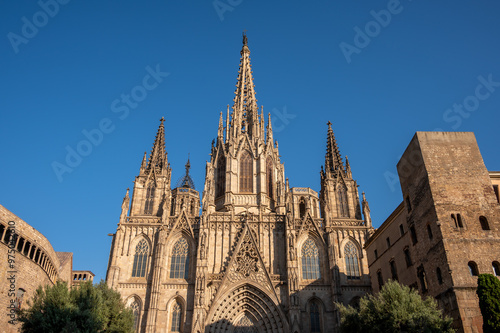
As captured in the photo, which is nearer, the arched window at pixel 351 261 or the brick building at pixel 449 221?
the brick building at pixel 449 221

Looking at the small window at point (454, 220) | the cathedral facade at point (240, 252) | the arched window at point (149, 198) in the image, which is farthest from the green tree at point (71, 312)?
the small window at point (454, 220)

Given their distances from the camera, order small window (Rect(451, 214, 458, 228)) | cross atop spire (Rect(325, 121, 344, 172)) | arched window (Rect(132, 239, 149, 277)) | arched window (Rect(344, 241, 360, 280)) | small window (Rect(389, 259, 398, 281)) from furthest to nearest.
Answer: cross atop spire (Rect(325, 121, 344, 172)) < arched window (Rect(344, 241, 360, 280)) < arched window (Rect(132, 239, 149, 277)) < small window (Rect(389, 259, 398, 281)) < small window (Rect(451, 214, 458, 228))

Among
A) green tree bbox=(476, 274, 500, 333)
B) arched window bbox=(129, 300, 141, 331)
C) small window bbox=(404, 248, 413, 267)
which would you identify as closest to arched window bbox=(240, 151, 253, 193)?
arched window bbox=(129, 300, 141, 331)

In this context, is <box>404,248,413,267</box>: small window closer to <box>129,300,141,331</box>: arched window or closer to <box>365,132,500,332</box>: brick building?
<box>365,132,500,332</box>: brick building

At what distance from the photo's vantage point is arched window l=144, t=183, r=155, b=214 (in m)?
43.6

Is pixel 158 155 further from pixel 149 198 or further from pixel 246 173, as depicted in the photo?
pixel 246 173

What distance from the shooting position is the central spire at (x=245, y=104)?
165 feet

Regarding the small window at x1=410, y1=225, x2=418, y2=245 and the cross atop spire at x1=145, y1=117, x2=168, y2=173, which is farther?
the cross atop spire at x1=145, y1=117, x2=168, y2=173

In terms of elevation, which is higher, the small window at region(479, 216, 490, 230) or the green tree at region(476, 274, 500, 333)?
the small window at region(479, 216, 490, 230)

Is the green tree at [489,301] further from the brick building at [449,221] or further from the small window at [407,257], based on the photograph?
the small window at [407,257]

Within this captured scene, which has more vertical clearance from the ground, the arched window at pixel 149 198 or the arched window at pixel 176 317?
the arched window at pixel 149 198

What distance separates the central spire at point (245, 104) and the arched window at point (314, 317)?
820 inches

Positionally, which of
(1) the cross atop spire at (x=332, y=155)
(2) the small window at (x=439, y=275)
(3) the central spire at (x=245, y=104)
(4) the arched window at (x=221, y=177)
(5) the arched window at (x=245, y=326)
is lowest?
(5) the arched window at (x=245, y=326)

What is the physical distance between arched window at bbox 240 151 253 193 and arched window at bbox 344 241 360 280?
38.1 ft
